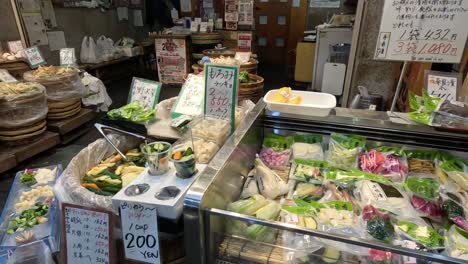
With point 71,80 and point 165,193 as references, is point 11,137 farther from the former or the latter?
point 165,193

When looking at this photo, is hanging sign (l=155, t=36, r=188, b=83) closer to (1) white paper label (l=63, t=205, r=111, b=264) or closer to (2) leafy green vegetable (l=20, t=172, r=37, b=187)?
(2) leafy green vegetable (l=20, t=172, r=37, b=187)

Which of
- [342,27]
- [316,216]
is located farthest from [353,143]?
[342,27]

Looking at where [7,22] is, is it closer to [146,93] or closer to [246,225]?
[146,93]

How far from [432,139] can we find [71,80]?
158 inches

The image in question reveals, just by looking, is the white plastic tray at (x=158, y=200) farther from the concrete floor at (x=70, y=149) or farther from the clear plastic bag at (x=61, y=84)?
the clear plastic bag at (x=61, y=84)

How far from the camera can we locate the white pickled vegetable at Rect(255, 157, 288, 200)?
136 centimetres

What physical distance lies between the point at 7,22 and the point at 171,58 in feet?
9.65

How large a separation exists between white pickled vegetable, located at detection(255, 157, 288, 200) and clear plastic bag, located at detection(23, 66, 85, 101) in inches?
131

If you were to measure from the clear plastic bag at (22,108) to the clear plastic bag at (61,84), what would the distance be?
206 millimetres

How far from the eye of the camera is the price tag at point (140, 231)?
998 mm

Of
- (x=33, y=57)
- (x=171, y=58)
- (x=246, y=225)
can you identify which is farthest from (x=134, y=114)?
(x=171, y=58)

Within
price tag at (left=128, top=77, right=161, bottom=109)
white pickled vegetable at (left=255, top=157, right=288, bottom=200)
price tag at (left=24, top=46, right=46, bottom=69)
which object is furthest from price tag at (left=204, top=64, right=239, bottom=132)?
price tag at (left=24, top=46, right=46, bottom=69)

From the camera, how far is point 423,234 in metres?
1.07

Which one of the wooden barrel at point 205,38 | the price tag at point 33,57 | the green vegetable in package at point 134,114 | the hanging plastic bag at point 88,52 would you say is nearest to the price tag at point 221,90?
the green vegetable in package at point 134,114
